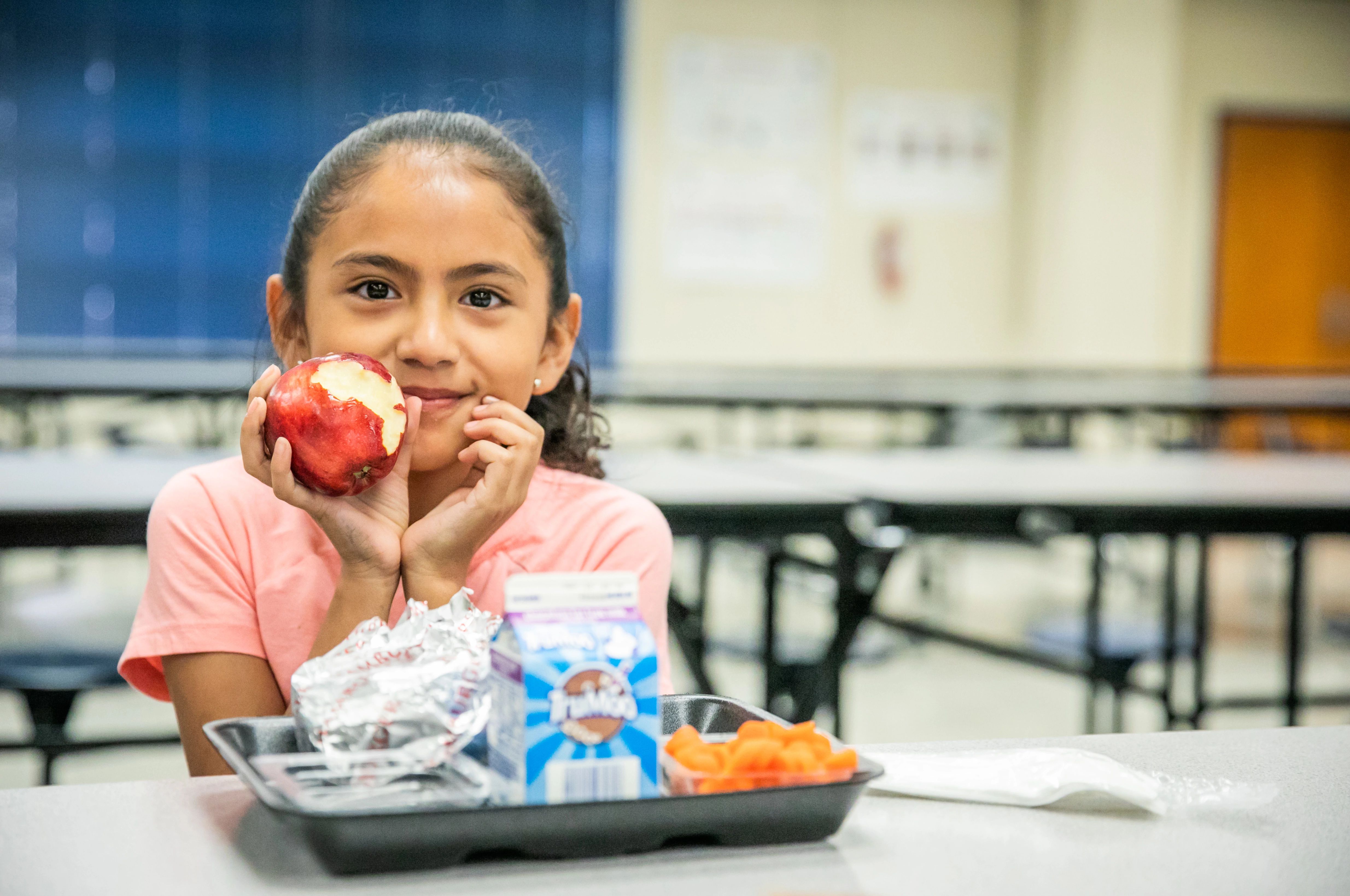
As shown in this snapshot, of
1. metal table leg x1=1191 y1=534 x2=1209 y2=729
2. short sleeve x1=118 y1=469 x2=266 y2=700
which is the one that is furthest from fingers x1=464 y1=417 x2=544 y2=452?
metal table leg x1=1191 y1=534 x2=1209 y2=729

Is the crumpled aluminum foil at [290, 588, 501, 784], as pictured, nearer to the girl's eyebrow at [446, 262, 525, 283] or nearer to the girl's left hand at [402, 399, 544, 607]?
the girl's left hand at [402, 399, 544, 607]

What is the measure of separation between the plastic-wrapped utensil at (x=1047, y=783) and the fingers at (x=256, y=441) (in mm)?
489

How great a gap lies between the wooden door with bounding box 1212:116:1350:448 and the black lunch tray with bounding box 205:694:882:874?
323 inches

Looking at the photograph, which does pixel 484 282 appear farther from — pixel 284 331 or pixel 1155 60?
pixel 1155 60

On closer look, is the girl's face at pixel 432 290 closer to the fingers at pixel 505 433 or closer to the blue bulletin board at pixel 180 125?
the fingers at pixel 505 433

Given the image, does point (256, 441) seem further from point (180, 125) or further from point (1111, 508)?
point (180, 125)

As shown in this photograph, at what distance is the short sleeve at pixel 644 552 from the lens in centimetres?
118

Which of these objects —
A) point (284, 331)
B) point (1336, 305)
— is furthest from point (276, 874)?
point (1336, 305)

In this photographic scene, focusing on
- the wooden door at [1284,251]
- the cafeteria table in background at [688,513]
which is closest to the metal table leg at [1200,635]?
the cafeteria table in background at [688,513]

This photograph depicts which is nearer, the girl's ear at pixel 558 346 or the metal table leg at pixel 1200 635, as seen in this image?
the girl's ear at pixel 558 346

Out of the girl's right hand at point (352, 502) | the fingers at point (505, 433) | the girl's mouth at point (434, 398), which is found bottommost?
the girl's right hand at point (352, 502)

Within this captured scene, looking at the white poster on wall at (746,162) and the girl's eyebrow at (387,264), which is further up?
the white poster on wall at (746,162)

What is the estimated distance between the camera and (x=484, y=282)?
112 cm

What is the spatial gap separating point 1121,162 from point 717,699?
296 inches
